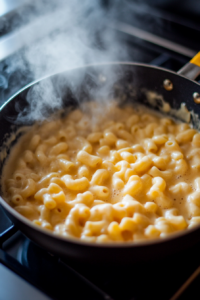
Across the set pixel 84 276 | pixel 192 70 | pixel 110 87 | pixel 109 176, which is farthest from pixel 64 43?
pixel 84 276

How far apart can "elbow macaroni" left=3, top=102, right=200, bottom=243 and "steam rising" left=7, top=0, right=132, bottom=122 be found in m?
0.15

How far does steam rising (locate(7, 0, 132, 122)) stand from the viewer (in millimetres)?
1905

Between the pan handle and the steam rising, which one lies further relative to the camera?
the steam rising

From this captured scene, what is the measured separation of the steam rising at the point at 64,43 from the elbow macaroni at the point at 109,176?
6.1 inches

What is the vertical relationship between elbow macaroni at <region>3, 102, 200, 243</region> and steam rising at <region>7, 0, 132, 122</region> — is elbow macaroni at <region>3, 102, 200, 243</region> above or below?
below

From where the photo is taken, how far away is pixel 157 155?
68.2 inches

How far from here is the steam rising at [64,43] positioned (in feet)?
6.25

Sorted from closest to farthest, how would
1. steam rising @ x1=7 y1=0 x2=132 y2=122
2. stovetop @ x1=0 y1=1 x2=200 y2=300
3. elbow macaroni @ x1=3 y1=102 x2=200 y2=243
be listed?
stovetop @ x1=0 y1=1 x2=200 y2=300 → elbow macaroni @ x1=3 y1=102 x2=200 y2=243 → steam rising @ x1=7 y1=0 x2=132 y2=122

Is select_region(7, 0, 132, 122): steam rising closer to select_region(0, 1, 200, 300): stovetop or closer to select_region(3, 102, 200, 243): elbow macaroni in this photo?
select_region(3, 102, 200, 243): elbow macaroni

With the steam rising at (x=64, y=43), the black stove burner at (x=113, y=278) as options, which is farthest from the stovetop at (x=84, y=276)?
the steam rising at (x=64, y=43)

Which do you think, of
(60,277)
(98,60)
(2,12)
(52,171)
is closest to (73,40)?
(98,60)

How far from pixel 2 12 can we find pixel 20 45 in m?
0.35

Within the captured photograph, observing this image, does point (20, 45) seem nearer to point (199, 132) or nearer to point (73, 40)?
point (73, 40)

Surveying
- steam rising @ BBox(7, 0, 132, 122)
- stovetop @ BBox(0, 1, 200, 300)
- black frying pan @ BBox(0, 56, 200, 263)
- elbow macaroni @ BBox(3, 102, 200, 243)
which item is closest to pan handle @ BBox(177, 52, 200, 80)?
black frying pan @ BBox(0, 56, 200, 263)
